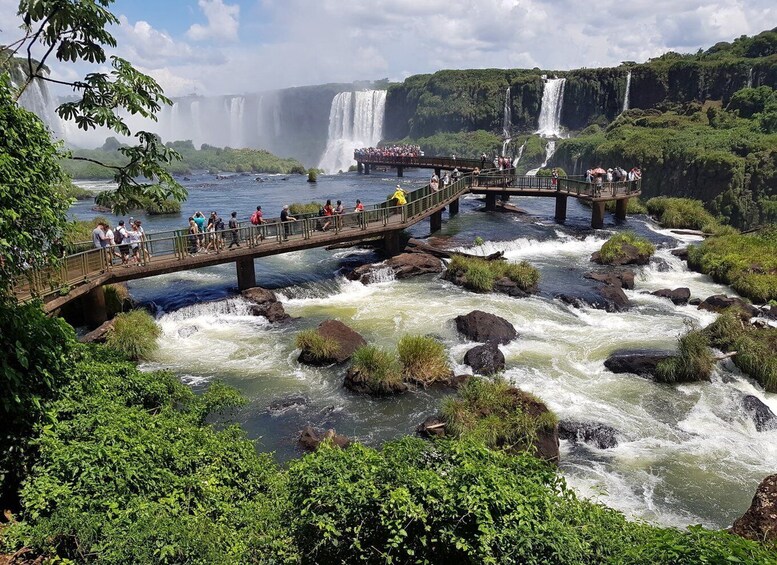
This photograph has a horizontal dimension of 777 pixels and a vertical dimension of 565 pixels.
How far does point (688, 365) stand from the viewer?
1406cm

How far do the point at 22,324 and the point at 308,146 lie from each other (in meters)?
108

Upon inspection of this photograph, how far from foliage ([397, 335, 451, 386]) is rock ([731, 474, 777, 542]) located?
23.4 ft

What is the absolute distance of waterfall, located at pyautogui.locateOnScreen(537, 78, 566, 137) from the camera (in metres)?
76.1

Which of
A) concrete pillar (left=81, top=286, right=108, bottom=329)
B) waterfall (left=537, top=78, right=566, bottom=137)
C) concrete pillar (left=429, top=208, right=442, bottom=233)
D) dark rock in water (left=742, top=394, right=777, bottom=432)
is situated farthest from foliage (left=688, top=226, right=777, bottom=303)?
waterfall (left=537, top=78, right=566, bottom=137)

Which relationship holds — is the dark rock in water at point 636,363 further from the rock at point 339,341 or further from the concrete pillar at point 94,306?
the concrete pillar at point 94,306

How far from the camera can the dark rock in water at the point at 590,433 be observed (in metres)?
11.6

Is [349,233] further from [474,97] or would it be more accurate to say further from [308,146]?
[308,146]

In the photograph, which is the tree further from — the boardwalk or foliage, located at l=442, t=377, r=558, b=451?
foliage, located at l=442, t=377, r=558, b=451

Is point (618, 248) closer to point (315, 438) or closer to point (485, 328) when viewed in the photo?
point (485, 328)

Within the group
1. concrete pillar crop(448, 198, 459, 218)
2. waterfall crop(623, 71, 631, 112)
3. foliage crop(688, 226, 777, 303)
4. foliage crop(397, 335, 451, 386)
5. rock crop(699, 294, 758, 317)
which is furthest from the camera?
waterfall crop(623, 71, 631, 112)

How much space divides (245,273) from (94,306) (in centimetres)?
518

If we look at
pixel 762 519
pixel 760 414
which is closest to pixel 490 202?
pixel 760 414

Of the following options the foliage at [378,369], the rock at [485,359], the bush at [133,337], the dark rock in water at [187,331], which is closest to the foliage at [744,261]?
the rock at [485,359]

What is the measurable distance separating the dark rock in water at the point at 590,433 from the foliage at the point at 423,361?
3.25m
